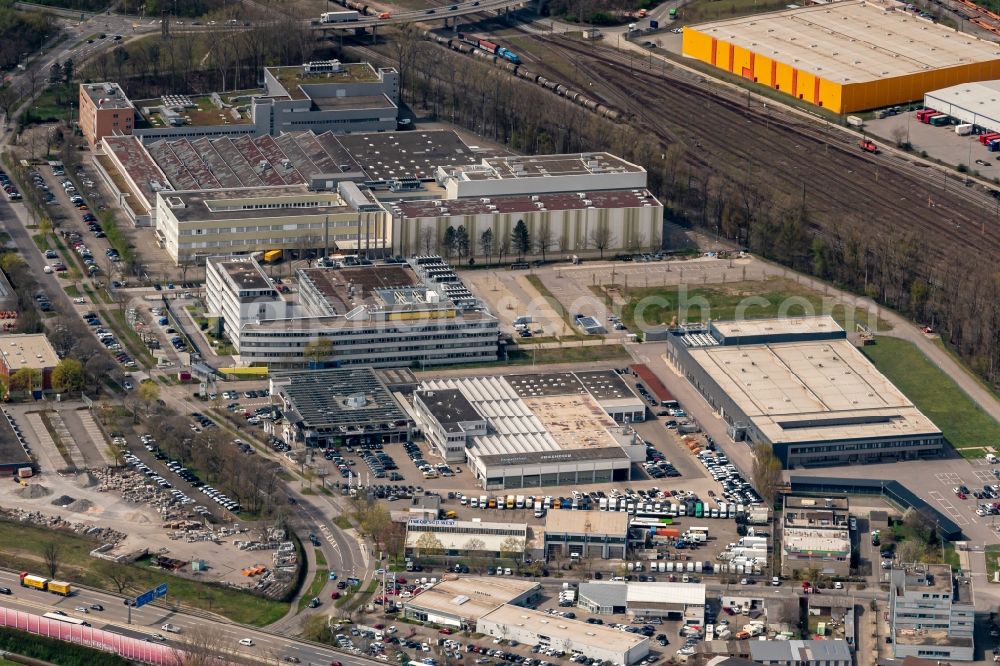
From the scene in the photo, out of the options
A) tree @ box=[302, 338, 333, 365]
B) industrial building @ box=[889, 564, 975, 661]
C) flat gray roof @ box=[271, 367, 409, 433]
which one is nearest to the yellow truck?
flat gray roof @ box=[271, 367, 409, 433]

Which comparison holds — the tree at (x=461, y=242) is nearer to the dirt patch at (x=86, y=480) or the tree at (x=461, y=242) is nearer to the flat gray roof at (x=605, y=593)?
the dirt patch at (x=86, y=480)

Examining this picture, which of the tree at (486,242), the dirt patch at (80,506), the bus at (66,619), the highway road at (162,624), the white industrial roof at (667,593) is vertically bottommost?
the tree at (486,242)

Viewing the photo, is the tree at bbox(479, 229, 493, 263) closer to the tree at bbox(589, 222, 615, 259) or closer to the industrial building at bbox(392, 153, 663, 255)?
the industrial building at bbox(392, 153, 663, 255)

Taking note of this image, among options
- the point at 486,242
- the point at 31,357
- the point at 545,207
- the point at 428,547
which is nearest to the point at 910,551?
the point at 428,547

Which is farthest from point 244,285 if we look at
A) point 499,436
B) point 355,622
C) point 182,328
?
point 355,622

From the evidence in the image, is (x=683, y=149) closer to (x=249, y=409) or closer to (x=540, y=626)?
(x=249, y=409)

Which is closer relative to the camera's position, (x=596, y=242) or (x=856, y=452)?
(x=856, y=452)

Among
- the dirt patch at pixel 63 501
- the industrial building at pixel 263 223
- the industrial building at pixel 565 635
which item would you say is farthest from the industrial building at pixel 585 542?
the industrial building at pixel 263 223

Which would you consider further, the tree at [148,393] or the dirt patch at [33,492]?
the tree at [148,393]
